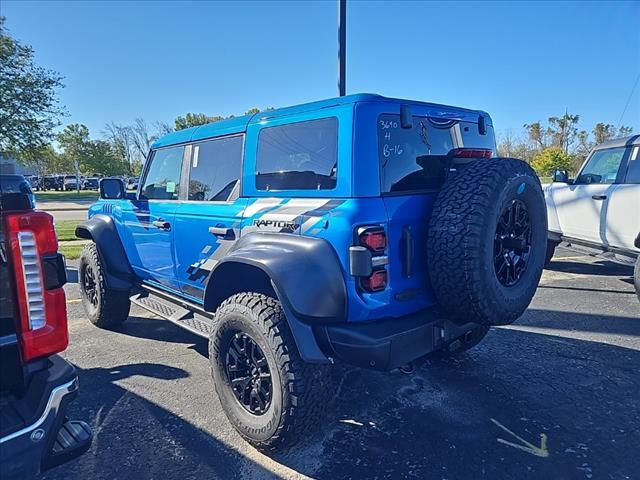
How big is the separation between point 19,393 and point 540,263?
288cm

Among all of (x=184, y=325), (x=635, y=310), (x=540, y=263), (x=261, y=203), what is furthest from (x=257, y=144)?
(x=635, y=310)

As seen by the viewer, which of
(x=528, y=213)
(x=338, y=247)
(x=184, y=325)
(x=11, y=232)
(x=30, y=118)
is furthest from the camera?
(x=30, y=118)

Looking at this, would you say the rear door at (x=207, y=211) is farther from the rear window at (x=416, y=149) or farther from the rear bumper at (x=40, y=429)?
the rear bumper at (x=40, y=429)

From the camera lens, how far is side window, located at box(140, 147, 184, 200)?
3.87m

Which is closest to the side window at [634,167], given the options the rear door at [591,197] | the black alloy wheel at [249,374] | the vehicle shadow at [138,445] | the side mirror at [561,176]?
the rear door at [591,197]

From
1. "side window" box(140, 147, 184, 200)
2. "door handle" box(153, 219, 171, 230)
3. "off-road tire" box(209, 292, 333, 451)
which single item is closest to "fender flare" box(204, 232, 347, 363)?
"off-road tire" box(209, 292, 333, 451)

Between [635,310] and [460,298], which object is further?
[635,310]

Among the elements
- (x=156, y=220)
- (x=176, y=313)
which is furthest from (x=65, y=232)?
(x=176, y=313)

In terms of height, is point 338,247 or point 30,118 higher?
point 30,118

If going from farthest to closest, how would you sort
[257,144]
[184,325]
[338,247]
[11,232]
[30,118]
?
[30,118], [184,325], [257,144], [338,247], [11,232]

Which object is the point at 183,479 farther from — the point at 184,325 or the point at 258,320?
the point at 184,325

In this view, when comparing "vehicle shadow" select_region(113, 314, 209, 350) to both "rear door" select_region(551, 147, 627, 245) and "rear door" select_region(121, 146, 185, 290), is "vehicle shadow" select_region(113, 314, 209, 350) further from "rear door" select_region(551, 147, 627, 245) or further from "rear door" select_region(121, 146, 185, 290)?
"rear door" select_region(551, 147, 627, 245)

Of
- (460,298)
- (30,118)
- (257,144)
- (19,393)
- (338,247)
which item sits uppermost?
(30,118)

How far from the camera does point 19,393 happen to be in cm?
168
